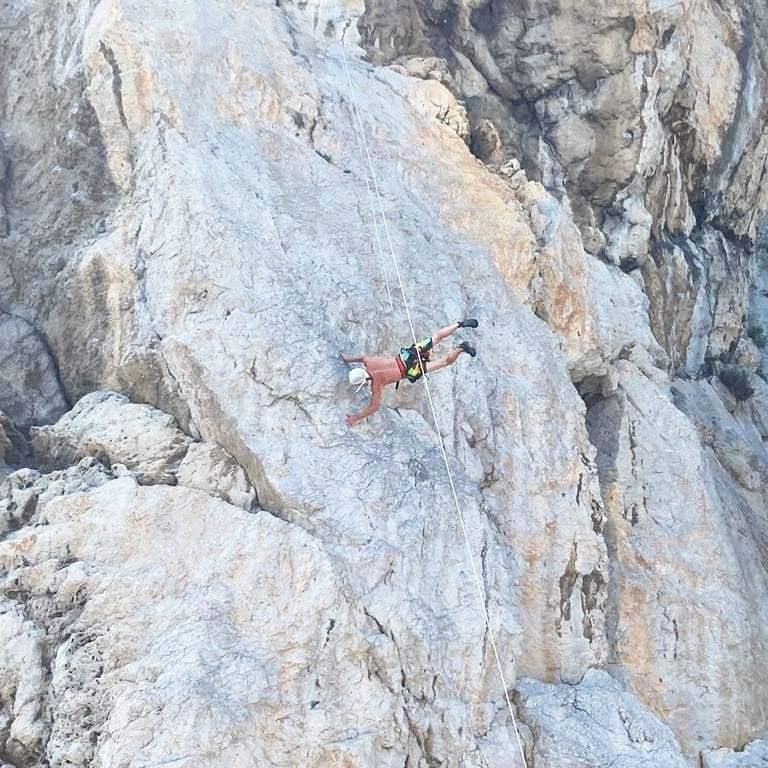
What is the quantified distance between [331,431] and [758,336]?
48.7ft

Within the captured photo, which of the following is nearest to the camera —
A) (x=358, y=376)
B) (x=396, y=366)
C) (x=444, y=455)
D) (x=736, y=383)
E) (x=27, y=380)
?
(x=358, y=376)

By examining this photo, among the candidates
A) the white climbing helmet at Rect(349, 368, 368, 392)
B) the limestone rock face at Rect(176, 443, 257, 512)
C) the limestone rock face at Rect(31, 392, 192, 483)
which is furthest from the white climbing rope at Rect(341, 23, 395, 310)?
the limestone rock face at Rect(31, 392, 192, 483)

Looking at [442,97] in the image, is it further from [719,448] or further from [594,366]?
[719,448]

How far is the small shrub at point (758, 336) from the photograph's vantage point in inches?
843

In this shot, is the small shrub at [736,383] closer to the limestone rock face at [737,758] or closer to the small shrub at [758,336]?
the small shrub at [758,336]

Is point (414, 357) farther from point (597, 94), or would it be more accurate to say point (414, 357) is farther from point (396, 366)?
point (597, 94)

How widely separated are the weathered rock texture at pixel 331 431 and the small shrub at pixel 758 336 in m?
6.40

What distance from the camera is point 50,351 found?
10.8 meters

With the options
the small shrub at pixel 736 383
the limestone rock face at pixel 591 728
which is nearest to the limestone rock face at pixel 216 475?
the limestone rock face at pixel 591 728

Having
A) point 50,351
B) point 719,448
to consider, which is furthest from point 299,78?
point 719,448

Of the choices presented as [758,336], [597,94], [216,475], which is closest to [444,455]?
[216,475]

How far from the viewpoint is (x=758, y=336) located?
21.5 metres

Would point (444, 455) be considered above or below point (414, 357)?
below

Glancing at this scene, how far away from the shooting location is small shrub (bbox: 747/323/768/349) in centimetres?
2142
